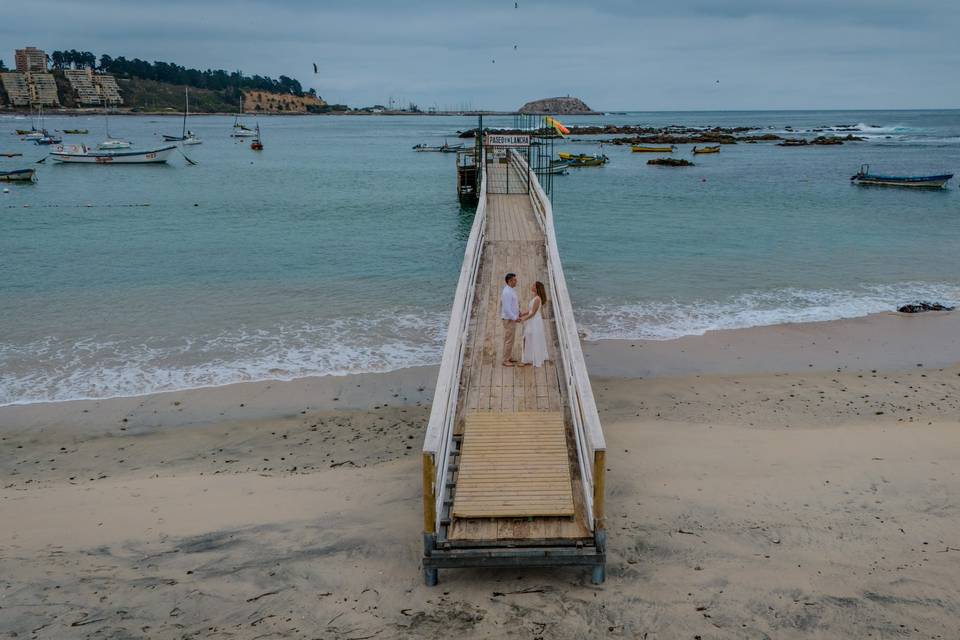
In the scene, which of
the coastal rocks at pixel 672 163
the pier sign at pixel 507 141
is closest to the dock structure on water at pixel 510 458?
the pier sign at pixel 507 141

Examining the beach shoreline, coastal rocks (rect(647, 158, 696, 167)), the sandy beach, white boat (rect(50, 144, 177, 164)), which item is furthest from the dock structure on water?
white boat (rect(50, 144, 177, 164))

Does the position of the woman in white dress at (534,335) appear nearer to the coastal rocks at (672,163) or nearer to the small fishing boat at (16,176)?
the small fishing boat at (16,176)

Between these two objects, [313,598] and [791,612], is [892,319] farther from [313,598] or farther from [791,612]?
[313,598]

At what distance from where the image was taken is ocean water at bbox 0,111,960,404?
15062 millimetres

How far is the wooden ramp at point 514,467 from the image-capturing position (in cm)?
657

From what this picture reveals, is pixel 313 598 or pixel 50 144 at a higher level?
pixel 50 144

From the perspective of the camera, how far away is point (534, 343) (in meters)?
9.36

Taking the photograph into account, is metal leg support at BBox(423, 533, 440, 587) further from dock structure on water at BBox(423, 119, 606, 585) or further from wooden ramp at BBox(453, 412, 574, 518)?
wooden ramp at BBox(453, 412, 574, 518)

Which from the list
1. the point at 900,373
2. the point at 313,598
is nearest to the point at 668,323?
the point at 900,373

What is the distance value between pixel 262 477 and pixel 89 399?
5071 millimetres

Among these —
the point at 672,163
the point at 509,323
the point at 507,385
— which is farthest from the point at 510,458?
the point at 672,163

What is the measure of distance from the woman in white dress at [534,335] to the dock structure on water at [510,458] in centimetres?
17

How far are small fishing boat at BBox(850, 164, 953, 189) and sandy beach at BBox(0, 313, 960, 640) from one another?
35.9 metres

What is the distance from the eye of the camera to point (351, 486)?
899 cm
